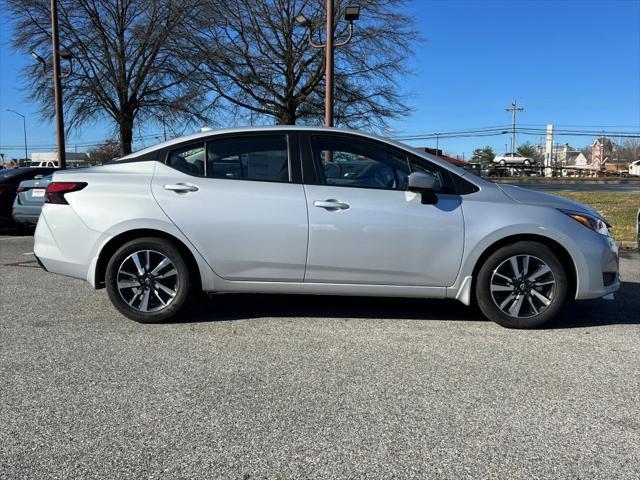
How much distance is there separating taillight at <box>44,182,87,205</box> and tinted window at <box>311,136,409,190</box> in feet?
6.73

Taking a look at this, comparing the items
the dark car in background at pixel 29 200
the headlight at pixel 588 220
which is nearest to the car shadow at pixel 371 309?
the headlight at pixel 588 220

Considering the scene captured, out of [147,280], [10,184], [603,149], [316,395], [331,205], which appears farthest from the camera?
[603,149]

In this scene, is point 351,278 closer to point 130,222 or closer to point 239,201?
point 239,201

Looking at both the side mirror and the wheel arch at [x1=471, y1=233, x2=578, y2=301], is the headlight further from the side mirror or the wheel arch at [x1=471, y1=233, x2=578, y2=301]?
the side mirror

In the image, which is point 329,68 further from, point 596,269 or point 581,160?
point 581,160

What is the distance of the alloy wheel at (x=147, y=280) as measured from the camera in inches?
188

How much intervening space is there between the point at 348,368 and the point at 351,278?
1014 millimetres

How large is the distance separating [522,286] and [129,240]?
3354 mm

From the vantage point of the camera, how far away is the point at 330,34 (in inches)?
532

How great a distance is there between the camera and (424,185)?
457 cm

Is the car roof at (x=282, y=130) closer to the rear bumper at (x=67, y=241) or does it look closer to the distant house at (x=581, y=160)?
the rear bumper at (x=67, y=241)

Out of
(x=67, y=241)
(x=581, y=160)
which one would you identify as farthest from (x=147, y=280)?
(x=581, y=160)

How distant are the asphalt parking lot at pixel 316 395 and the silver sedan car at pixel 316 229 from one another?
0.38 metres

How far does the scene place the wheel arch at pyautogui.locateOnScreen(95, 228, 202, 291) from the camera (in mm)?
4809
